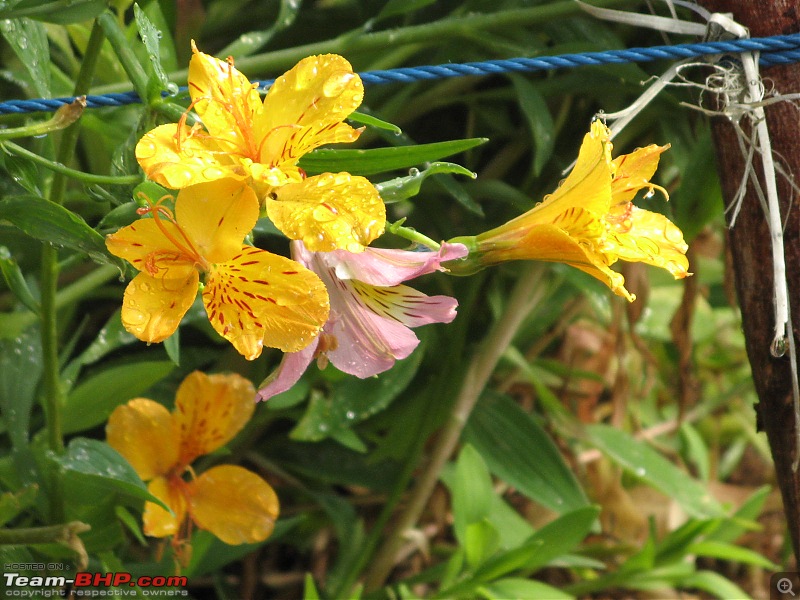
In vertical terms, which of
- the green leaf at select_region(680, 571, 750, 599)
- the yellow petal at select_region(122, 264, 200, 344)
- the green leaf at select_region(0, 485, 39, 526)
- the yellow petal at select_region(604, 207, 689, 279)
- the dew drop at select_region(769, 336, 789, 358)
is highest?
the yellow petal at select_region(604, 207, 689, 279)

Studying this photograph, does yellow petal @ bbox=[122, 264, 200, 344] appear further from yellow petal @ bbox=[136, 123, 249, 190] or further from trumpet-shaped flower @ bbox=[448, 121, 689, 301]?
trumpet-shaped flower @ bbox=[448, 121, 689, 301]

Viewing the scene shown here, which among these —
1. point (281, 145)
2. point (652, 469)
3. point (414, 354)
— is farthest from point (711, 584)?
point (281, 145)

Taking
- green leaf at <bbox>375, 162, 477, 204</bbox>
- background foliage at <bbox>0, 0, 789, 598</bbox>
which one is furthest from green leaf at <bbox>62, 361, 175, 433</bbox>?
green leaf at <bbox>375, 162, 477, 204</bbox>

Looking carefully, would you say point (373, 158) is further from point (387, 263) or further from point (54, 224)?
point (54, 224)

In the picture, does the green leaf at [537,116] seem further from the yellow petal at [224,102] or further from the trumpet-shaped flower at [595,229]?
the yellow petal at [224,102]

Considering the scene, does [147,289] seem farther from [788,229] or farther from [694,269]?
[694,269]

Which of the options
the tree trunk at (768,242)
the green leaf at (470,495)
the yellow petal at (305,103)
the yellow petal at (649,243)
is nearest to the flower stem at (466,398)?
the green leaf at (470,495)

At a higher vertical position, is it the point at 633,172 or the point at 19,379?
the point at 633,172
